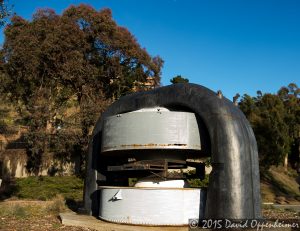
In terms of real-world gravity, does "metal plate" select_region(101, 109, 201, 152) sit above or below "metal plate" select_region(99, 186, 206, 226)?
above

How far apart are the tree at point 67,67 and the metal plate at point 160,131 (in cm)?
1850

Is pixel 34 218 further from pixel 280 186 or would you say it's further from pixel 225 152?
pixel 280 186

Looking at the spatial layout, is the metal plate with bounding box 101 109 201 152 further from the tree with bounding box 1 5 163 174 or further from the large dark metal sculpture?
the tree with bounding box 1 5 163 174

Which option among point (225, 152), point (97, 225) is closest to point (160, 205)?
point (97, 225)

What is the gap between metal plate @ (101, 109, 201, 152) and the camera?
1141 centimetres

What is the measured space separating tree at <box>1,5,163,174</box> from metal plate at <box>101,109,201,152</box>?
18496 mm

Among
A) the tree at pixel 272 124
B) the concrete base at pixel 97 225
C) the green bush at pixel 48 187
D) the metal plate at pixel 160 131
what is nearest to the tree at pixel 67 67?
the green bush at pixel 48 187

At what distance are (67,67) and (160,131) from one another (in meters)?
21.2

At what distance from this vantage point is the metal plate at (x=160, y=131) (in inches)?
449

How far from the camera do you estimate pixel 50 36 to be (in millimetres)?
31422

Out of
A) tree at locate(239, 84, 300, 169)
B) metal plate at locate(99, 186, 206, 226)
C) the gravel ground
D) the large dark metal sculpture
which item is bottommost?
the gravel ground

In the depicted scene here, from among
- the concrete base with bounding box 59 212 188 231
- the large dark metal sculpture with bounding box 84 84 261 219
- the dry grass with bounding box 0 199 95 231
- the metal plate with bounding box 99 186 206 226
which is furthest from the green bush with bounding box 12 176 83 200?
the large dark metal sculpture with bounding box 84 84 261 219

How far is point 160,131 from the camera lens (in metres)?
11.5

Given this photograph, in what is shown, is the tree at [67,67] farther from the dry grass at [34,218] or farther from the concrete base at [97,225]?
the concrete base at [97,225]
